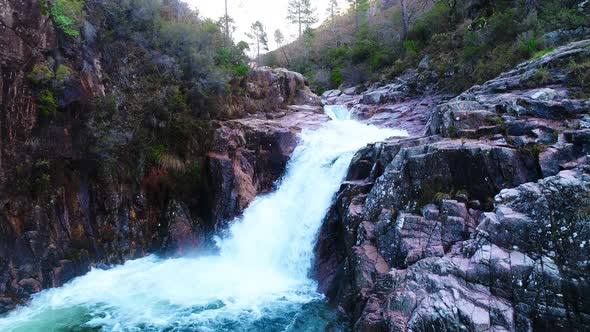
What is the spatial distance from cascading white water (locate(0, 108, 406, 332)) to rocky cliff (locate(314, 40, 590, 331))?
1.06 meters

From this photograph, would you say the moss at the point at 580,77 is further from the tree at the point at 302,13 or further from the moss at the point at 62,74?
the tree at the point at 302,13

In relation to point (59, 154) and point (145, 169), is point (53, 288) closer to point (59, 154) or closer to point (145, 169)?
point (59, 154)

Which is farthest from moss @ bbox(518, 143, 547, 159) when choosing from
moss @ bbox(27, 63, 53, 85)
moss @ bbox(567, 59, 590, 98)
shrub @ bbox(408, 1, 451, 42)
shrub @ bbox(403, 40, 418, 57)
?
shrub @ bbox(408, 1, 451, 42)

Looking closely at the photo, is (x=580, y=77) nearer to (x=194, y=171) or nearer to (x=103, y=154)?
(x=194, y=171)

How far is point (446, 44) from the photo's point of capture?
23.1 metres

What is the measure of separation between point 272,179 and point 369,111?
8218 mm

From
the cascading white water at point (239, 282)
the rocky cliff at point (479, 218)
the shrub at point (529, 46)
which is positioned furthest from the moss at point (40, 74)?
the shrub at point (529, 46)

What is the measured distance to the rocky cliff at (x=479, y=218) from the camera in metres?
6.66

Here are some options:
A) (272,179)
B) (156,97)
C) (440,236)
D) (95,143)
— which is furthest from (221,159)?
(440,236)

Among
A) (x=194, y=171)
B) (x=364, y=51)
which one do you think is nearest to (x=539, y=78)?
(x=194, y=171)

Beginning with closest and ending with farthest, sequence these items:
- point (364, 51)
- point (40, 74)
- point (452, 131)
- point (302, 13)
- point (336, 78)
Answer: point (452, 131), point (40, 74), point (364, 51), point (336, 78), point (302, 13)

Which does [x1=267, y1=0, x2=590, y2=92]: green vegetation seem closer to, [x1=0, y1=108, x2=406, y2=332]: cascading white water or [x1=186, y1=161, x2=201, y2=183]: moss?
[x1=0, y1=108, x2=406, y2=332]: cascading white water

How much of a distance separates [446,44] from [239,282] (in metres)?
19.0

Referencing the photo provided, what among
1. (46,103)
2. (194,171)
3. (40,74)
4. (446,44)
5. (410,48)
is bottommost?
(194,171)
